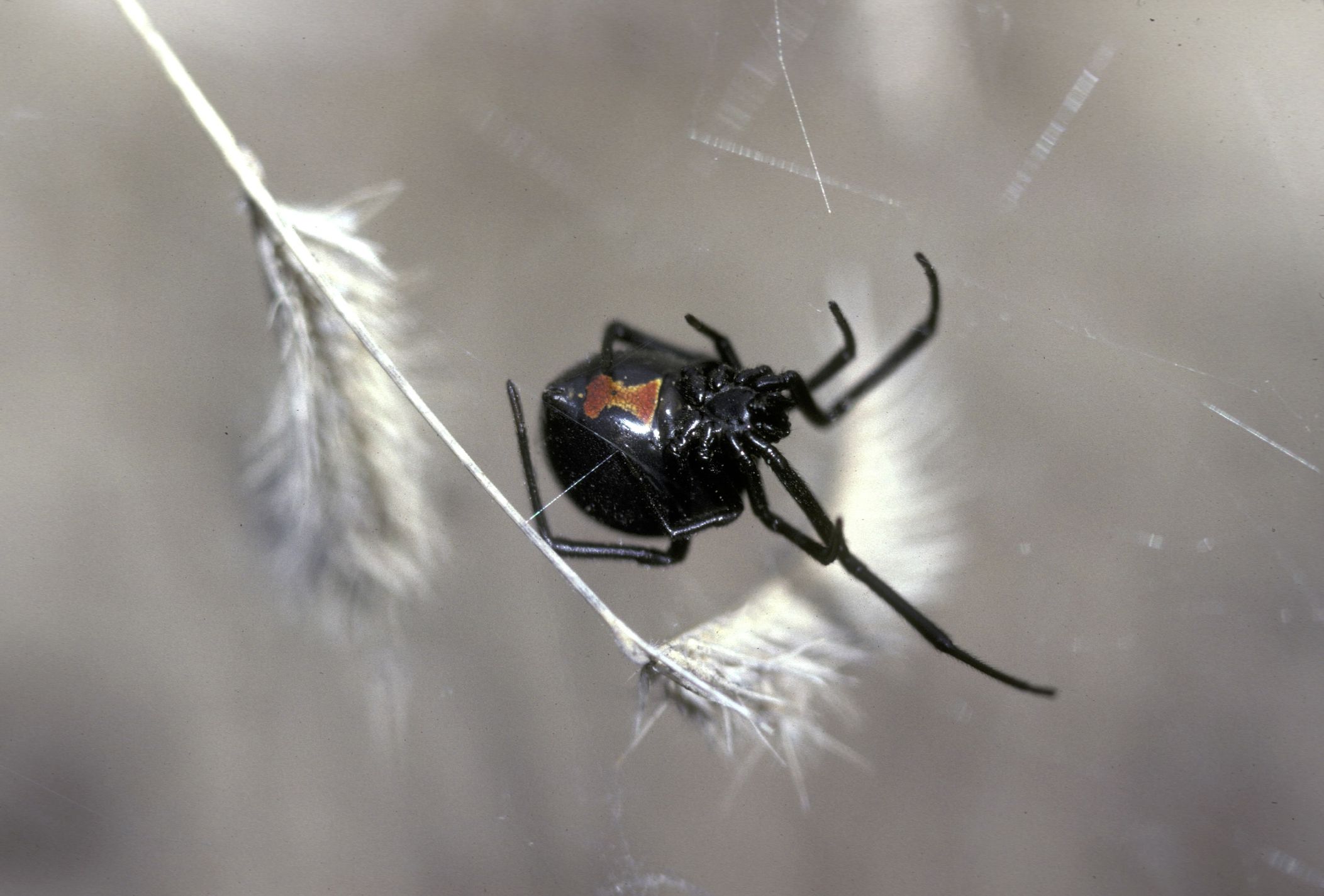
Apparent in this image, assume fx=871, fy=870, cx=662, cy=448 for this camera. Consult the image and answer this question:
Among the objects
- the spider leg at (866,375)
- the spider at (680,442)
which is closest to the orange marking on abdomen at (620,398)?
the spider at (680,442)

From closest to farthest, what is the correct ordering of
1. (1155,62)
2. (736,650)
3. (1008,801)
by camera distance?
1. (736,650)
2. (1155,62)
3. (1008,801)

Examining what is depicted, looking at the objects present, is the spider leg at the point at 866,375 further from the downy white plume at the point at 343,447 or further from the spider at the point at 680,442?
the downy white plume at the point at 343,447

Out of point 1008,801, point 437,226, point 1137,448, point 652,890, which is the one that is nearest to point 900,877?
point 1008,801

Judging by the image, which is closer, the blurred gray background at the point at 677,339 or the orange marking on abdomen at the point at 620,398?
the orange marking on abdomen at the point at 620,398

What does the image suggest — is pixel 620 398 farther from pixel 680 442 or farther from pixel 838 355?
pixel 838 355

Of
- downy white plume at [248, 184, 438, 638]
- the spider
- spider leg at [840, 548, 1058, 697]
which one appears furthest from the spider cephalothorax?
downy white plume at [248, 184, 438, 638]

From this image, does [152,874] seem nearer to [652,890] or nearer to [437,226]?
[652,890]
